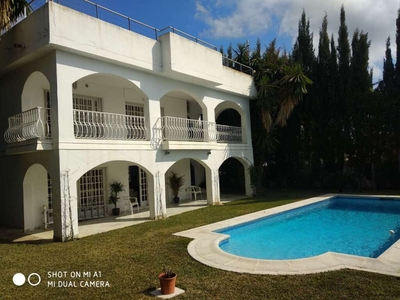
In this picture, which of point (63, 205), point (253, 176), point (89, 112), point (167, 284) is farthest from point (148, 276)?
point (253, 176)

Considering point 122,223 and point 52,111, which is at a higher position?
point 52,111

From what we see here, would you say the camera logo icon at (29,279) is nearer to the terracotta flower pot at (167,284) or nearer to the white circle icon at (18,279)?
the white circle icon at (18,279)

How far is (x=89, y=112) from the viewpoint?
39.8 feet

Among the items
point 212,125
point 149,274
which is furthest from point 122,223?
point 212,125

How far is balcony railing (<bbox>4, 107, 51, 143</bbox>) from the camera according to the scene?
33.7ft

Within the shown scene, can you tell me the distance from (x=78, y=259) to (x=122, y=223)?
4.80 meters

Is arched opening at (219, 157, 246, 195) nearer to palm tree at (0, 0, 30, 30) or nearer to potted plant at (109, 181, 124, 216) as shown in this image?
potted plant at (109, 181, 124, 216)

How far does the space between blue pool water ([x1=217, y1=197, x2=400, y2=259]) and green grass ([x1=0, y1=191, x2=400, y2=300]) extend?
2107mm

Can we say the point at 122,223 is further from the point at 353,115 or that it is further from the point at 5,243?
the point at 353,115

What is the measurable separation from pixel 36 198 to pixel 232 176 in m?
15.1

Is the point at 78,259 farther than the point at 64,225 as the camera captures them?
No

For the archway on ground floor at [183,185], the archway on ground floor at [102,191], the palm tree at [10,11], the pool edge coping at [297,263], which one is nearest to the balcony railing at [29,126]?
the palm tree at [10,11]

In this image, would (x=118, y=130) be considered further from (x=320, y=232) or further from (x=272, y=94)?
(x=272, y=94)

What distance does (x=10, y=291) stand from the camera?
19.7ft
